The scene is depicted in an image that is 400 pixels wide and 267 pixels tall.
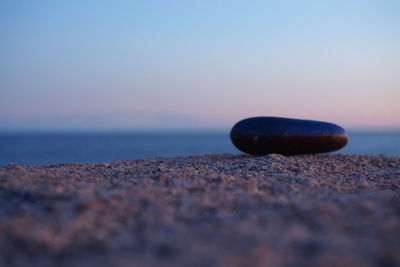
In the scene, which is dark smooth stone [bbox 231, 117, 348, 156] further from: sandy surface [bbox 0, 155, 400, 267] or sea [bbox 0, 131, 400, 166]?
sea [bbox 0, 131, 400, 166]

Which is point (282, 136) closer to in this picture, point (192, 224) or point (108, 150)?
point (192, 224)

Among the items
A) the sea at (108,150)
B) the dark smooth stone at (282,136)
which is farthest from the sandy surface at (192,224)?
the sea at (108,150)

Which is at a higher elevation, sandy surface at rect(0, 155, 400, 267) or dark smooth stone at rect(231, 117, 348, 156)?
dark smooth stone at rect(231, 117, 348, 156)

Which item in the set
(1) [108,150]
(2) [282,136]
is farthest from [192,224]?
(1) [108,150]

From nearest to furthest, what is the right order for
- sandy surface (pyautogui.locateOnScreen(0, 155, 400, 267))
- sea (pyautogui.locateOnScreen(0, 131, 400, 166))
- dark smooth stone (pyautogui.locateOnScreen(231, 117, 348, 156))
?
1. sandy surface (pyautogui.locateOnScreen(0, 155, 400, 267))
2. dark smooth stone (pyautogui.locateOnScreen(231, 117, 348, 156))
3. sea (pyautogui.locateOnScreen(0, 131, 400, 166))

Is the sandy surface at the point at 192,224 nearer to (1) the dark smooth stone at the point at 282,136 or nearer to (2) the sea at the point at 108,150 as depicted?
(1) the dark smooth stone at the point at 282,136

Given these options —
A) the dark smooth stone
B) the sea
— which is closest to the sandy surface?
the dark smooth stone

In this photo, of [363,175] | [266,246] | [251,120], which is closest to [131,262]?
[266,246]
